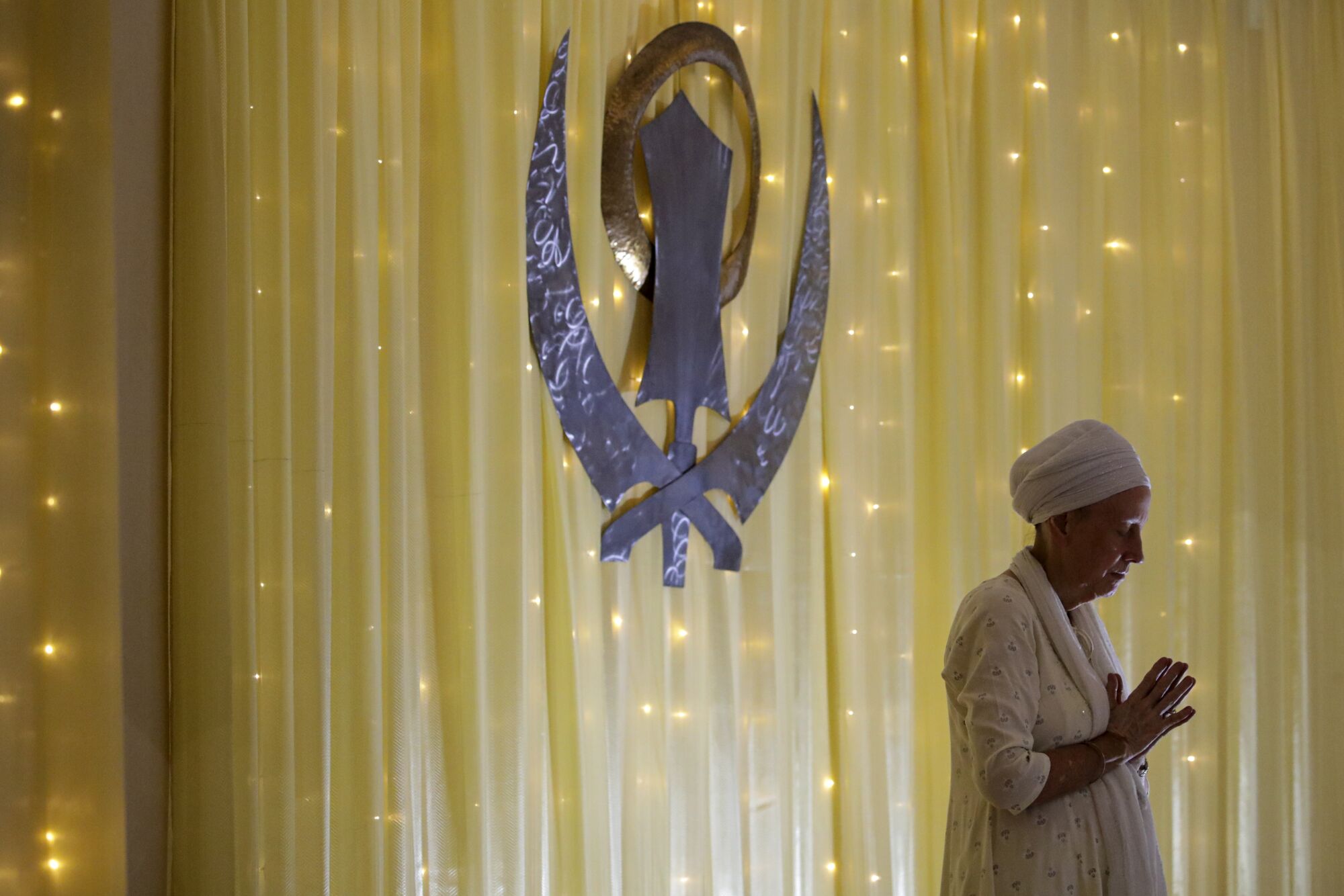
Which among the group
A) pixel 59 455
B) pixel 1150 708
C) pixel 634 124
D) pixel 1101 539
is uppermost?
pixel 634 124

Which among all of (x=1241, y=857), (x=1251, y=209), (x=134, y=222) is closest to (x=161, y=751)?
(x=134, y=222)

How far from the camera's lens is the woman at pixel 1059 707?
5.45 ft

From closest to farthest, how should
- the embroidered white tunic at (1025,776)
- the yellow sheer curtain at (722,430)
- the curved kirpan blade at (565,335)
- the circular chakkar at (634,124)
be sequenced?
the embroidered white tunic at (1025,776) < the yellow sheer curtain at (722,430) < the curved kirpan blade at (565,335) < the circular chakkar at (634,124)

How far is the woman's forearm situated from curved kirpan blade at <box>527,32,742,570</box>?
1.05 meters

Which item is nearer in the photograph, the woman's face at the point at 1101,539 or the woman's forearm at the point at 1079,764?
the woman's forearm at the point at 1079,764

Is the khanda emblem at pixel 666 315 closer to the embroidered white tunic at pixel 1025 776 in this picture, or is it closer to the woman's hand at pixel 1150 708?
the embroidered white tunic at pixel 1025 776

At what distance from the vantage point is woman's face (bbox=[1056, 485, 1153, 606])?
1.78m

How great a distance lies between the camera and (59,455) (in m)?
1.78

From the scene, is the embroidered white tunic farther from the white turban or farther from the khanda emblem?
the khanda emblem

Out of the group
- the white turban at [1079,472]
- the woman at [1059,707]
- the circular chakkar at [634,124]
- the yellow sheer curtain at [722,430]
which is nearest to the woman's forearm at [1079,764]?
the woman at [1059,707]

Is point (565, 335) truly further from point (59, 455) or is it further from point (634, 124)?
point (59, 455)

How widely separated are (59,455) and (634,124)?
130 centimetres

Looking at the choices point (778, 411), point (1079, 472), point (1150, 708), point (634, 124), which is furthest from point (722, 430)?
point (1150, 708)

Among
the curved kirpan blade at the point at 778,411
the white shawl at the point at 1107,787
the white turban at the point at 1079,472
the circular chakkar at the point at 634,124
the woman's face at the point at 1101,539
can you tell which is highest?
the circular chakkar at the point at 634,124
